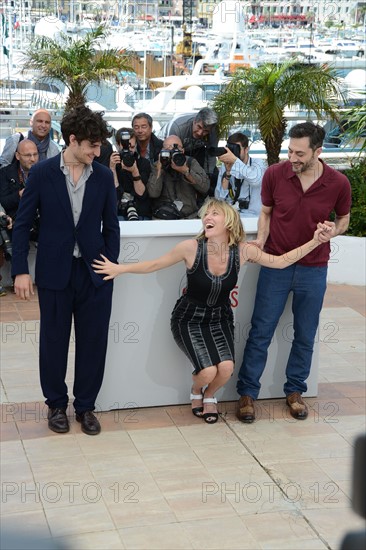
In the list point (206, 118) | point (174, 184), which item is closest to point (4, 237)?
point (174, 184)

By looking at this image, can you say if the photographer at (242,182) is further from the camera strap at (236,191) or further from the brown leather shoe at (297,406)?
the brown leather shoe at (297,406)

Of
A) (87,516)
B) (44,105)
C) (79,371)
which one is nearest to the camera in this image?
(87,516)

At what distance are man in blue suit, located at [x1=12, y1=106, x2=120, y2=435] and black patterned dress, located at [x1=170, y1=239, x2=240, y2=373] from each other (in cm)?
48

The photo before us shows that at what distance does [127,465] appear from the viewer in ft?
16.6

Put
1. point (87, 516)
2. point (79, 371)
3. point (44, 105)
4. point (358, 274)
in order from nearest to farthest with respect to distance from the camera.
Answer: point (87, 516) < point (79, 371) < point (358, 274) < point (44, 105)

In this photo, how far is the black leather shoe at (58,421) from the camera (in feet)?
17.8

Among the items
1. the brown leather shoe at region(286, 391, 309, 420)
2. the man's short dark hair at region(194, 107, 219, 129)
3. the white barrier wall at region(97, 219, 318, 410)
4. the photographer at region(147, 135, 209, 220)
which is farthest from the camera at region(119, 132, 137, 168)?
the brown leather shoe at region(286, 391, 309, 420)

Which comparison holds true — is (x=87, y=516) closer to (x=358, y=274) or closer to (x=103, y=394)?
(x=103, y=394)

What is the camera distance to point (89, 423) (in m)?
5.45

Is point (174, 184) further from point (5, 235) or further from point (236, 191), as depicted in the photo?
point (5, 235)

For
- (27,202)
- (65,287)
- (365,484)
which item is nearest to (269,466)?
(65,287)

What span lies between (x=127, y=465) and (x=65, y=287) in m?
1.04

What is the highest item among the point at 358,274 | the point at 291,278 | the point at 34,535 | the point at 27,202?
the point at 34,535

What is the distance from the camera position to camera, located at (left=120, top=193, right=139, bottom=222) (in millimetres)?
7598
